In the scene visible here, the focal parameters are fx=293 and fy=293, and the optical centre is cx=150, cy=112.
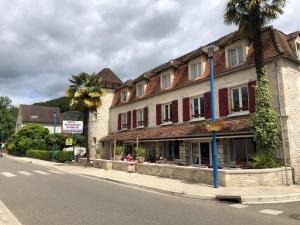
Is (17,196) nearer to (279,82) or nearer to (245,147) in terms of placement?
(245,147)

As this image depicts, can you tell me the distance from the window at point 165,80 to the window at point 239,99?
22.9ft

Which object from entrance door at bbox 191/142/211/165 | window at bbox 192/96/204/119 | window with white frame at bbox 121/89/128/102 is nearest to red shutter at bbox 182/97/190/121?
window at bbox 192/96/204/119

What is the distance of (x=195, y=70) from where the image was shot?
21.6 metres

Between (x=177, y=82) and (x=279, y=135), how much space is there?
9867 millimetres

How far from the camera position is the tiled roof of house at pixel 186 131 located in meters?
15.9

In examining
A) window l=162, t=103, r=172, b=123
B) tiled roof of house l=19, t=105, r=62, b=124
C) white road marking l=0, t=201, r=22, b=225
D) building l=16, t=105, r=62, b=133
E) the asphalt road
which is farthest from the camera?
tiled roof of house l=19, t=105, r=62, b=124

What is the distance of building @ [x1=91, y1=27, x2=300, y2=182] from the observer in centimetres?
1534

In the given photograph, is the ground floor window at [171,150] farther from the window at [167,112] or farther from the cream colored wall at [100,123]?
the cream colored wall at [100,123]

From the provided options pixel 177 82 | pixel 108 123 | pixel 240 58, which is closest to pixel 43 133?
pixel 108 123

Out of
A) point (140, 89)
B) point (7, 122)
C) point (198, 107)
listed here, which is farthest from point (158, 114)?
point (7, 122)

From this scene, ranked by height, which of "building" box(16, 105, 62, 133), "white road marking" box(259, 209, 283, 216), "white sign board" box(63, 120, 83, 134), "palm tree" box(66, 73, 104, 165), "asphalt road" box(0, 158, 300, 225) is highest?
"building" box(16, 105, 62, 133)

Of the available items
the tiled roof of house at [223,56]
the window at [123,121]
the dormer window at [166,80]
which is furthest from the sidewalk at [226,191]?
the window at [123,121]

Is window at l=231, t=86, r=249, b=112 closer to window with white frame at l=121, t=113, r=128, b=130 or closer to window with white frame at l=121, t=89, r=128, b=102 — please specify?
window with white frame at l=121, t=113, r=128, b=130

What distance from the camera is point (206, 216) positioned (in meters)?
7.79
